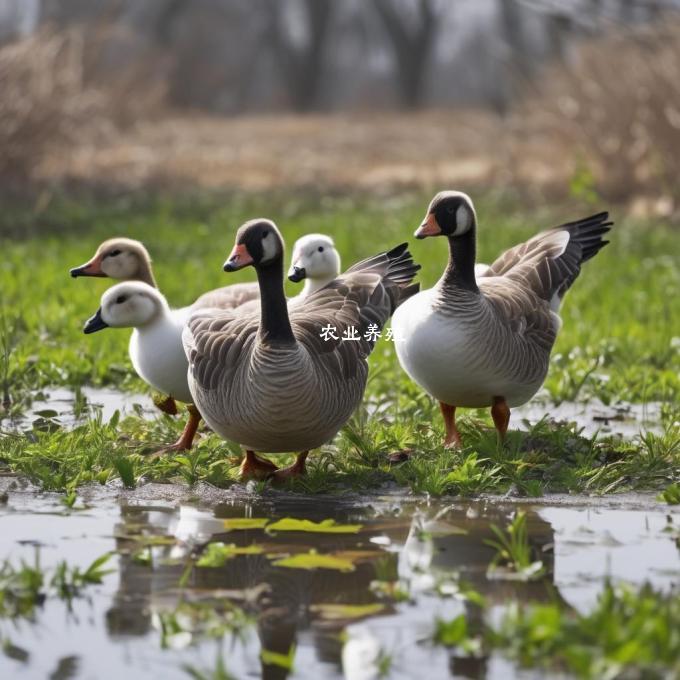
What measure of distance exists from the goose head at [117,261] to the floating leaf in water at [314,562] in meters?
2.91

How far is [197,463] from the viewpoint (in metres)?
6.04

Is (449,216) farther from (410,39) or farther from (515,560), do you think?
(410,39)

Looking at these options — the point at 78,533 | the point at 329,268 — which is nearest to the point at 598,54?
the point at 329,268

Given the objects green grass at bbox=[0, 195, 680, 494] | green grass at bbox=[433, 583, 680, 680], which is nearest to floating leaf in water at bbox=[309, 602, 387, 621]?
green grass at bbox=[433, 583, 680, 680]

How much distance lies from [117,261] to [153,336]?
97 centimetres

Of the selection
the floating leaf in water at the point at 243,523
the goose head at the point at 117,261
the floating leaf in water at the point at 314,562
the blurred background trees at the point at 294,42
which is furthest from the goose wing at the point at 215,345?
the blurred background trees at the point at 294,42

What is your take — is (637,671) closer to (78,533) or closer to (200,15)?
(78,533)

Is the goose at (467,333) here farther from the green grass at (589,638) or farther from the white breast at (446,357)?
the green grass at (589,638)

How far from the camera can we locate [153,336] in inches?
252

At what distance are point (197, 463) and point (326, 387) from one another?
814mm

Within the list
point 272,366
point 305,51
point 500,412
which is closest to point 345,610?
point 272,366

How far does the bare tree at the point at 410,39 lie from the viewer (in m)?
44.7

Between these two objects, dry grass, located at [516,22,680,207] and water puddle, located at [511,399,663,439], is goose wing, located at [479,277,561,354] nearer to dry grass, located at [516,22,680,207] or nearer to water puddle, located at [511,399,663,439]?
water puddle, located at [511,399,663,439]

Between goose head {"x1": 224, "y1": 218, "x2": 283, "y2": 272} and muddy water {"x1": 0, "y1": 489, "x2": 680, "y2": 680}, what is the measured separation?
3.35 ft
